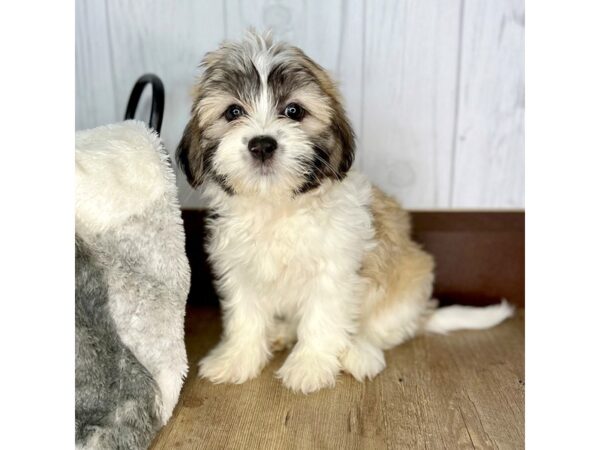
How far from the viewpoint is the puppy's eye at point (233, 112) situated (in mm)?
1742

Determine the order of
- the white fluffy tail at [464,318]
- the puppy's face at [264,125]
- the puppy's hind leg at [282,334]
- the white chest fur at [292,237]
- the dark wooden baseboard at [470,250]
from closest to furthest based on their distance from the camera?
the puppy's face at [264,125] → the white chest fur at [292,237] → the puppy's hind leg at [282,334] → the white fluffy tail at [464,318] → the dark wooden baseboard at [470,250]

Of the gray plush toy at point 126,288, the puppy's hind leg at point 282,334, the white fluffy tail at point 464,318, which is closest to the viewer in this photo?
the gray plush toy at point 126,288

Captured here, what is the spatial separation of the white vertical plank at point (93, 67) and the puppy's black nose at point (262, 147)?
1.12 m

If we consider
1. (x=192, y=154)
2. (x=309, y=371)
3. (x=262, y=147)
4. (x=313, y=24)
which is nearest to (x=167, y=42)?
(x=313, y=24)

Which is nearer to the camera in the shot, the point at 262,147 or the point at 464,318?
the point at 262,147

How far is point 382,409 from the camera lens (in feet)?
5.78

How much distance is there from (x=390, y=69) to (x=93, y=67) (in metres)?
1.19

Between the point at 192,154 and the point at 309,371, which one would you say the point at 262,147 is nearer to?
the point at 192,154

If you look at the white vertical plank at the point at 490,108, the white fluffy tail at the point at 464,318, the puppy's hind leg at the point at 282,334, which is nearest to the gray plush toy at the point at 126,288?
the puppy's hind leg at the point at 282,334

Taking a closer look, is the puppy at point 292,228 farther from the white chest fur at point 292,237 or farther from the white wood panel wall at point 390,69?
the white wood panel wall at point 390,69

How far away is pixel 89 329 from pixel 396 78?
1525 mm

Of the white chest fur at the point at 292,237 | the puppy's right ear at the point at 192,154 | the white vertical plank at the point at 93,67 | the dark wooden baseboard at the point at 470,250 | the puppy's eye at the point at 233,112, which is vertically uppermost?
the white vertical plank at the point at 93,67

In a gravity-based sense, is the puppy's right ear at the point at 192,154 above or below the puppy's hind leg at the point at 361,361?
above
